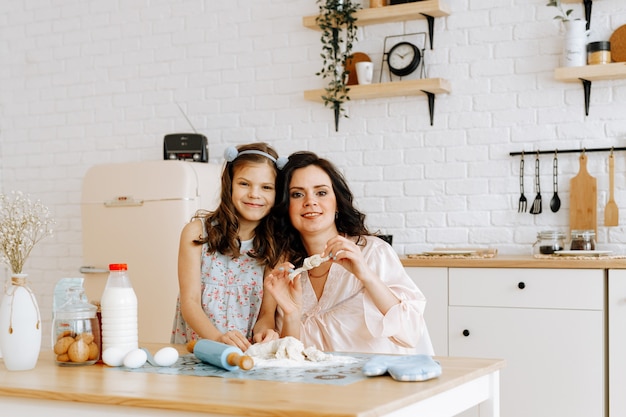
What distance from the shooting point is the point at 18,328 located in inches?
85.7

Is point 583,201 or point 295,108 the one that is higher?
point 295,108

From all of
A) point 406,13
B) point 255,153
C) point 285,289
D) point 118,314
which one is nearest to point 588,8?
point 406,13

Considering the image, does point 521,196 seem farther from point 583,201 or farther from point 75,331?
point 75,331

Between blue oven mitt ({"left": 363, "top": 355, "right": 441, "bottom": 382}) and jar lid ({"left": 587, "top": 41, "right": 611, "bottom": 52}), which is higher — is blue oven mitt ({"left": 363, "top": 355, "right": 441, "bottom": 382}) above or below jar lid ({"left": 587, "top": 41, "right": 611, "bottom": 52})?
below

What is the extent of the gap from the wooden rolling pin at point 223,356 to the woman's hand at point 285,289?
446mm

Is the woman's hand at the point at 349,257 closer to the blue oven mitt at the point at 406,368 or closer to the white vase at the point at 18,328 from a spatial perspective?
the blue oven mitt at the point at 406,368

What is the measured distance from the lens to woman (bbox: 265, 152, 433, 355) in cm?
258

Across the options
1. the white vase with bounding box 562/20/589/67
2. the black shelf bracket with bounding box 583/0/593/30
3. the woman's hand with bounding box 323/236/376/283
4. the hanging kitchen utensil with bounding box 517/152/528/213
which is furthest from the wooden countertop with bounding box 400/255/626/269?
the woman's hand with bounding box 323/236/376/283

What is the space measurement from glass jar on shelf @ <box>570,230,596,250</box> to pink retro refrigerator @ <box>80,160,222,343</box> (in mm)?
1863

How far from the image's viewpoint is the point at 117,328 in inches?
88.7

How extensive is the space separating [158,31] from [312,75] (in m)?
1.12

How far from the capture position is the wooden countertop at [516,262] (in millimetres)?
3723

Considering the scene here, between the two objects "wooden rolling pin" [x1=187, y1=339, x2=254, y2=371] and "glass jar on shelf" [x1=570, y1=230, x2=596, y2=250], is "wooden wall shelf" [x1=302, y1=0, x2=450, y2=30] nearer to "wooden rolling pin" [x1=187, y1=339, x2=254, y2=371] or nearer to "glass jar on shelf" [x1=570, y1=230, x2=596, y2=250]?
"glass jar on shelf" [x1=570, y1=230, x2=596, y2=250]

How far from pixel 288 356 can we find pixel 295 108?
302cm
